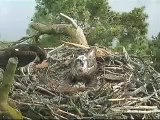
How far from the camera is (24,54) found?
7.60 m

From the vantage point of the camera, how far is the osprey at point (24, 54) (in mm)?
7589

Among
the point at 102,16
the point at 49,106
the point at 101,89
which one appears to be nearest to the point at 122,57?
the point at 101,89

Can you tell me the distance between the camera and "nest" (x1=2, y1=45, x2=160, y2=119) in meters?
6.09

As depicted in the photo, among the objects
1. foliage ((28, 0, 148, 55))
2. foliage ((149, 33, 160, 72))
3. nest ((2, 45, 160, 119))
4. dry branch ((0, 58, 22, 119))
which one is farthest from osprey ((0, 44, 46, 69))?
foliage ((28, 0, 148, 55))

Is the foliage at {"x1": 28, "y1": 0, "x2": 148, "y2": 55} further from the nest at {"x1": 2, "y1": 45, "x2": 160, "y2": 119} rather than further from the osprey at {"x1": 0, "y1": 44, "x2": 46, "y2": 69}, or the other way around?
the nest at {"x1": 2, "y1": 45, "x2": 160, "y2": 119}

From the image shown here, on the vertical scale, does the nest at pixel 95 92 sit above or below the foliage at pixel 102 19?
below

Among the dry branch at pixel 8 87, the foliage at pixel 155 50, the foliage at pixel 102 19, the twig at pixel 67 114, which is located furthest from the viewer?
the foliage at pixel 102 19

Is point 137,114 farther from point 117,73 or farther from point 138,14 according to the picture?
point 138,14

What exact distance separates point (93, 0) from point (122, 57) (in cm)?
917

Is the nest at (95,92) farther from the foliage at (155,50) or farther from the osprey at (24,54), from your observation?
the foliage at (155,50)

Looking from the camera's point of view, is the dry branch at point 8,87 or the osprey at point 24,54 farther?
the osprey at point 24,54

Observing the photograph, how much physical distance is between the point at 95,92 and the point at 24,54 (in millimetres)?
1578

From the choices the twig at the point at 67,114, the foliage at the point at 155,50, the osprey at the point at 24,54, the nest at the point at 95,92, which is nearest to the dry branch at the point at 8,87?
the nest at the point at 95,92

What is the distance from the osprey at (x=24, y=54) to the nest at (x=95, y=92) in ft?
0.64
